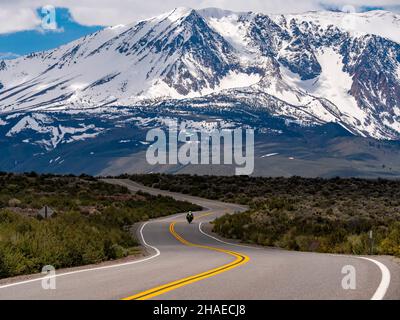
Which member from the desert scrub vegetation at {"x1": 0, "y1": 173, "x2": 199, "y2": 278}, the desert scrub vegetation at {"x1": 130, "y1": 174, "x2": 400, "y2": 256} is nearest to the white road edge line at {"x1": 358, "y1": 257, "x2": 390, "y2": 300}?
the desert scrub vegetation at {"x1": 130, "y1": 174, "x2": 400, "y2": 256}

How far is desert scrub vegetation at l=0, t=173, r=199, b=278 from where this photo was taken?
1947 centimetres

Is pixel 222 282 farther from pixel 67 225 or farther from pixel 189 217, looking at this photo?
pixel 189 217

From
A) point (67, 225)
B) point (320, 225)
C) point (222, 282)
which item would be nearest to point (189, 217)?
point (320, 225)

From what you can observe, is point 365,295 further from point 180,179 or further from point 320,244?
point 180,179

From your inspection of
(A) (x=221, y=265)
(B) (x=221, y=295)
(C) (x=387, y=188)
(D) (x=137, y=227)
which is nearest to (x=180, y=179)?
(C) (x=387, y=188)

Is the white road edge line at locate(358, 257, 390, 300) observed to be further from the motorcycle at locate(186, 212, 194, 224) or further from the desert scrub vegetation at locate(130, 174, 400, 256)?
the motorcycle at locate(186, 212, 194, 224)

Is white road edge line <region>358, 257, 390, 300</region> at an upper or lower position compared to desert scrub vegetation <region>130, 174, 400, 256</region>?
upper

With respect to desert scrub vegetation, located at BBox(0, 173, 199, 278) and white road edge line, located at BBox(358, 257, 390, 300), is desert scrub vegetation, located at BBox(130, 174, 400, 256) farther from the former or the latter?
white road edge line, located at BBox(358, 257, 390, 300)

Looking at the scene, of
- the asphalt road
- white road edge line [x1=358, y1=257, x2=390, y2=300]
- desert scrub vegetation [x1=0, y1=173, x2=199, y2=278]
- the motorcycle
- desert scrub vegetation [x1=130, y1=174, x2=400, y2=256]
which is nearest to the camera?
white road edge line [x1=358, y1=257, x2=390, y2=300]

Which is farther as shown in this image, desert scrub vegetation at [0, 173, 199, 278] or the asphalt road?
desert scrub vegetation at [0, 173, 199, 278]

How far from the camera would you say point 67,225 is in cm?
2675

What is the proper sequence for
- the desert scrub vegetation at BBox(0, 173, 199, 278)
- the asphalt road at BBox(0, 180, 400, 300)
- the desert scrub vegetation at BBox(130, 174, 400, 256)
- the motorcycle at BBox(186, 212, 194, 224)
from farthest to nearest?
1. the motorcycle at BBox(186, 212, 194, 224)
2. the desert scrub vegetation at BBox(130, 174, 400, 256)
3. the desert scrub vegetation at BBox(0, 173, 199, 278)
4. the asphalt road at BBox(0, 180, 400, 300)
